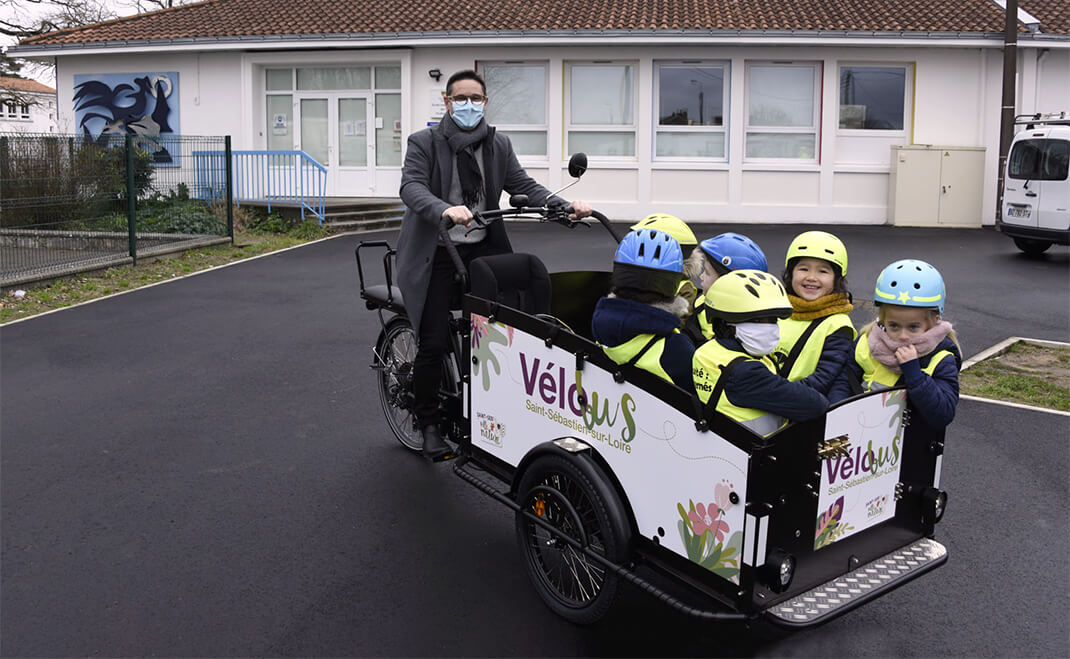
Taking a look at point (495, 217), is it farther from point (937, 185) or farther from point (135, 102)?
point (135, 102)

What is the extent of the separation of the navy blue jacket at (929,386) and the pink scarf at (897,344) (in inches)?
1.6

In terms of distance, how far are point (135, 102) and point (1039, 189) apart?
63.5ft

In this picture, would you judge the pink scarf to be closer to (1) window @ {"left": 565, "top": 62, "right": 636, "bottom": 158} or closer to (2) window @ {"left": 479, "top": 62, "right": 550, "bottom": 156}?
(1) window @ {"left": 565, "top": 62, "right": 636, "bottom": 158}

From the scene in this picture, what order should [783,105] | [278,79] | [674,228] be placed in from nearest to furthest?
1. [674,228]
2. [783,105]
3. [278,79]

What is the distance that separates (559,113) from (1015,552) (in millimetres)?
18343

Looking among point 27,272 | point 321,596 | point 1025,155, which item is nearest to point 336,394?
point 321,596

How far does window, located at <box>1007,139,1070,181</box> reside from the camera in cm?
1580

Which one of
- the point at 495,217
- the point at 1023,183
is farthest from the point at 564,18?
the point at 495,217

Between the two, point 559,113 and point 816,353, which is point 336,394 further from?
point 559,113

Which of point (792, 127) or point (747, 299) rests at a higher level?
point (792, 127)

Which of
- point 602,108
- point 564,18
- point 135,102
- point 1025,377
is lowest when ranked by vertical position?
point 1025,377

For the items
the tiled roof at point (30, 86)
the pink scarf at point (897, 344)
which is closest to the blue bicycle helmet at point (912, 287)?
the pink scarf at point (897, 344)

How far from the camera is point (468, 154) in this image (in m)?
5.32

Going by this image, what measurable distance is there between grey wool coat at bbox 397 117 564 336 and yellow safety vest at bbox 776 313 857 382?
5.58ft
